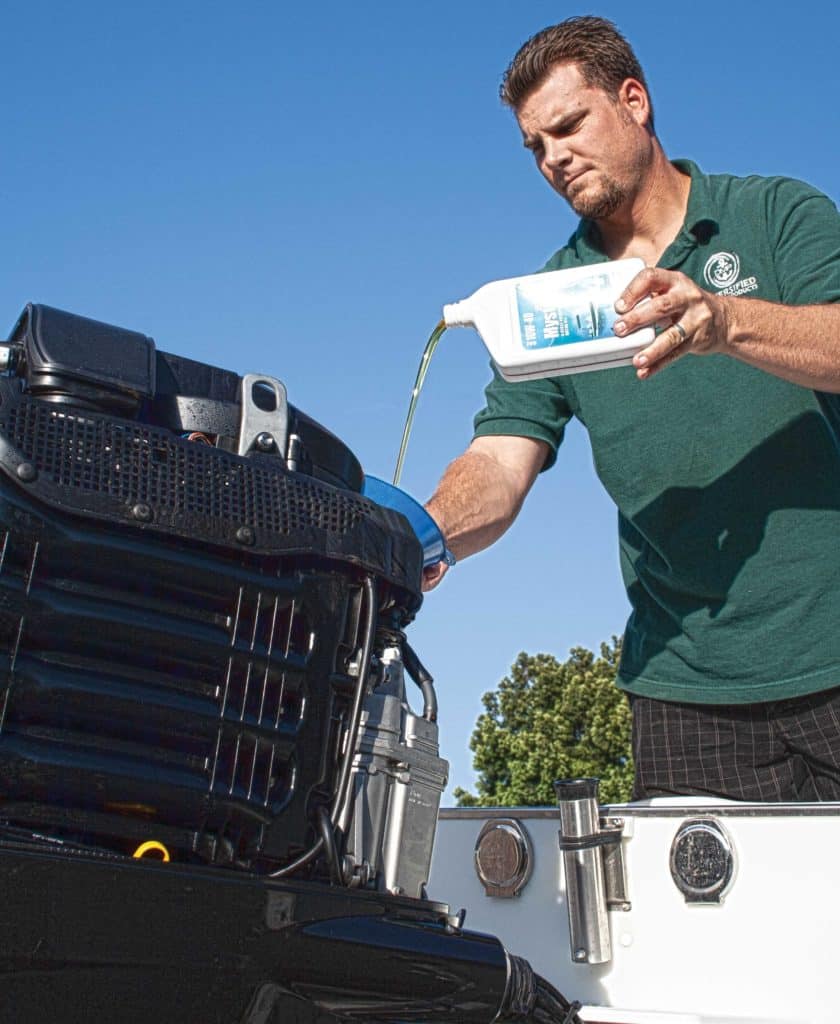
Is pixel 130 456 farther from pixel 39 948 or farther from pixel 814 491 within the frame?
pixel 814 491

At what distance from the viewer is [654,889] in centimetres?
223

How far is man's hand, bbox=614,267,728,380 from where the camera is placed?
2.19 meters

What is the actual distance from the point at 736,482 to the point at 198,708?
5.27ft

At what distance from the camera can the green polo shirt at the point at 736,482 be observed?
2812 millimetres

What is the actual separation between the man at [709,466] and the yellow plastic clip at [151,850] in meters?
1.01

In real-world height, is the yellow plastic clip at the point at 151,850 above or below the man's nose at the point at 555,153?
below

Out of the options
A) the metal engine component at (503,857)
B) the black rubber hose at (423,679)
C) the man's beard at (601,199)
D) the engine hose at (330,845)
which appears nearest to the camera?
the engine hose at (330,845)

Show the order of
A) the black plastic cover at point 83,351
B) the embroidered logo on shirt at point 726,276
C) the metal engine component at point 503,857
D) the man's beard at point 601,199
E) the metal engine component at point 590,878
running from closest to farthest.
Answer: the black plastic cover at point 83,351 → the metal engine component at point 590,878 → the metal engine component at point 503,857 → the embroidered logo on shirt at point 726,276 → the man's beard at point 601,199

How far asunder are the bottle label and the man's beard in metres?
0.71

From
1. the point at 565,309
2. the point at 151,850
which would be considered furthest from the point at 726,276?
the point at 151,850

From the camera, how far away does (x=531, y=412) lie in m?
3.41

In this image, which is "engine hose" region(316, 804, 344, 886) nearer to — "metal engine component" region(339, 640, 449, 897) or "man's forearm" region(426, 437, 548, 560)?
"metal engine component" region(339, 640, 449, 897)

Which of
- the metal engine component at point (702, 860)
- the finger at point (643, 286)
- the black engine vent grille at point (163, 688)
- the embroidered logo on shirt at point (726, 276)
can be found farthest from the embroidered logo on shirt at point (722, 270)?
the black engine vent grille at point (163, 688)

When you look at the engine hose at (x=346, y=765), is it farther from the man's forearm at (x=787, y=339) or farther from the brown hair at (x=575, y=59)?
the brown hair at (x=575, y=59)
